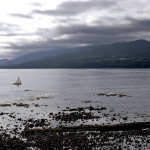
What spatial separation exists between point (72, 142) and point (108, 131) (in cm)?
942

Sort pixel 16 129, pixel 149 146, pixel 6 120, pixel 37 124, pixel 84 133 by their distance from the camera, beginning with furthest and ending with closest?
pixel 6 120 < pixel 37 124 < pixel 16 129 < pixel 84 133 < pixel 149 146

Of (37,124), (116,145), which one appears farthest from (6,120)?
(116,145)

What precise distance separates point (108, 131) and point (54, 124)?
40.9ft

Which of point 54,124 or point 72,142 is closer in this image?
point 72,142

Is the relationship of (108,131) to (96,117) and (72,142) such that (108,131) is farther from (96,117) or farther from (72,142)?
(96,117)

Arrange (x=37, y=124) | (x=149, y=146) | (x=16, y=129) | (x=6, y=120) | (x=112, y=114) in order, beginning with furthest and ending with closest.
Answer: (x=112, y=114)
(x=6, y=120)
(x=37, y=124)
(x=16, y=129)
(x=149, y=146)

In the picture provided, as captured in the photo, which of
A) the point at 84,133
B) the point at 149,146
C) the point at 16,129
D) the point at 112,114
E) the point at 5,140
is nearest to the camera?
the point at 149,146

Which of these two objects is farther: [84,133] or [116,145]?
[84,133]

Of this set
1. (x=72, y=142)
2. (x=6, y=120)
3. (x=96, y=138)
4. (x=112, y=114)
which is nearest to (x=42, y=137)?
(x=72, y=142)

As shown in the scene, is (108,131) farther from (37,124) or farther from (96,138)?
(37,124)

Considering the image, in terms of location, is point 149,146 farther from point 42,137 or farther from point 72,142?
point 42,137

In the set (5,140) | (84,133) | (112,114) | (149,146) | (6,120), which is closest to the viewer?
(149,146)

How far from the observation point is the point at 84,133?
40812 mm

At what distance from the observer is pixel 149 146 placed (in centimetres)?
3456
